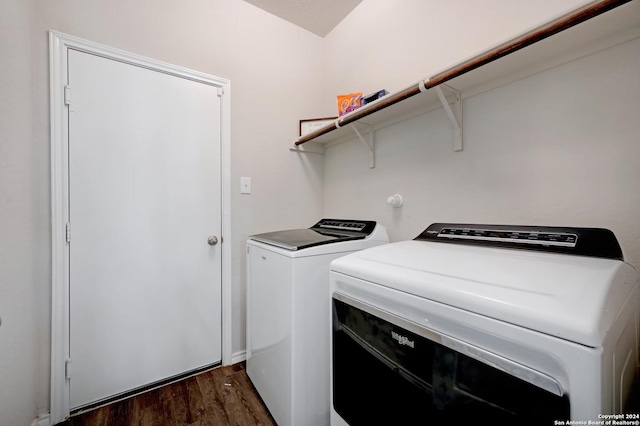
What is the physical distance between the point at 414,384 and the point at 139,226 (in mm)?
1659

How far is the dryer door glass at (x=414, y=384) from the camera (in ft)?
1.68

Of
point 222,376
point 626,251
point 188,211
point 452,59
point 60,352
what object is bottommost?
point 222,376

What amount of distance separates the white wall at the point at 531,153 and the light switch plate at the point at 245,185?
1.01 metres

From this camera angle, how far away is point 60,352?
4.40ft

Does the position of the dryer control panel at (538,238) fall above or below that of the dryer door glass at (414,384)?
above

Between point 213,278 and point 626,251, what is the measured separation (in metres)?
2.06

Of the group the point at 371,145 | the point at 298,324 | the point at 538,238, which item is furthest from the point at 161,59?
the point at 538,238

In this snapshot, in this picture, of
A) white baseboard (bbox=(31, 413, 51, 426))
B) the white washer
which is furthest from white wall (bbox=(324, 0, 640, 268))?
white baseboard (bbox=(31, 413, 51, 426))

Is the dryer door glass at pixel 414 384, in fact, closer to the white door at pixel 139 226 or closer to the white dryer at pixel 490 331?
the white dryer at pixel 490 331

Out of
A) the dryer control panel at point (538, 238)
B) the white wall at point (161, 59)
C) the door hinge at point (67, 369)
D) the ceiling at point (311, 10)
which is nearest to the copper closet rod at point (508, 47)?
the dryer control panel at point (538, 238)

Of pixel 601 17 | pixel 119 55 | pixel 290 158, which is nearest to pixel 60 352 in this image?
pixel 119 55

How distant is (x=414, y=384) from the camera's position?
28.0 inches

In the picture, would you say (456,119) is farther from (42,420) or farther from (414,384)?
(42,420)

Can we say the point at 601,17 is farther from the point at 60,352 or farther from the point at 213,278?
the point at 60,352
